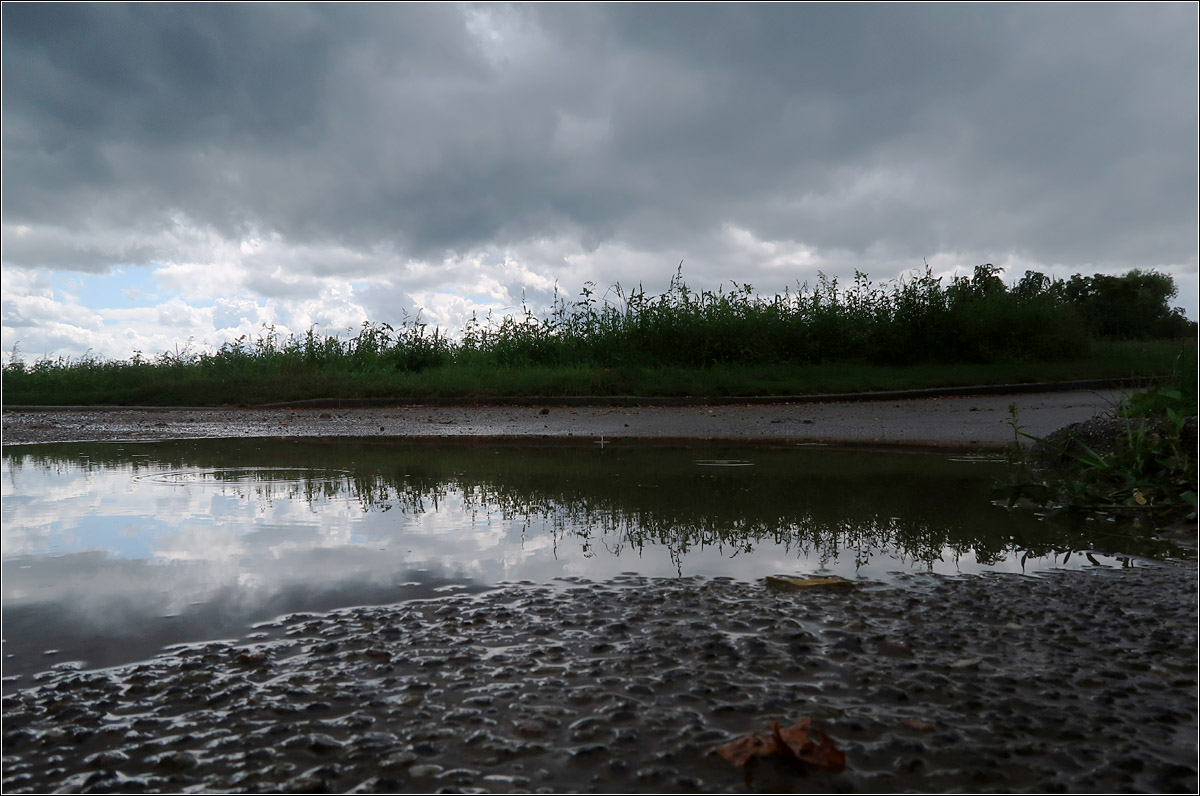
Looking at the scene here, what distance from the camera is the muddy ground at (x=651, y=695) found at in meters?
1.33

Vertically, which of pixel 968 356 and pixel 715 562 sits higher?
pixel 968 356

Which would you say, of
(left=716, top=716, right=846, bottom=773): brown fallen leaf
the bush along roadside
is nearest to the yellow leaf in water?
(left=716, top=716, right=846, bottom=773): brown fallen leaf

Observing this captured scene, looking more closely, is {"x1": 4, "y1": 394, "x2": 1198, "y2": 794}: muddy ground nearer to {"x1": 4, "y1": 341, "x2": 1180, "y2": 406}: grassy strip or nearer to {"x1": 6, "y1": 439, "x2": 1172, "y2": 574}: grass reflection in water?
{"x1": 6, "y1": 439, "x2": 1172, "y2": 574}: grass reflection in water

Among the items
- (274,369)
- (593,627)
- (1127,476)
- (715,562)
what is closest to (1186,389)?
(1127,476)

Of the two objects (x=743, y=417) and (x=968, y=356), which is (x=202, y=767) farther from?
(x=968, y=356)

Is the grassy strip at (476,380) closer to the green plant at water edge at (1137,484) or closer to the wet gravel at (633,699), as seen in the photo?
the green plant at water edge at (1137,484)

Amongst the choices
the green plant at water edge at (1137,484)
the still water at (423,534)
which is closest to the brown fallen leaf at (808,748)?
the still water at (423,534)

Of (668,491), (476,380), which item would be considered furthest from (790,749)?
(476,380)

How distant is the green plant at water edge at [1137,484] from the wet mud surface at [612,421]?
286 centimetres

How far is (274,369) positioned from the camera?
1711 cm

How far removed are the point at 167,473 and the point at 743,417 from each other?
7.02m

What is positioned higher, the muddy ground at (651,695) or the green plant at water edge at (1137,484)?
the green plant at water edge at (1137,484)

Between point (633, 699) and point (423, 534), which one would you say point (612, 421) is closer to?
point (423, 534)

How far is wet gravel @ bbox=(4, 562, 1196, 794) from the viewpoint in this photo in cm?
133
